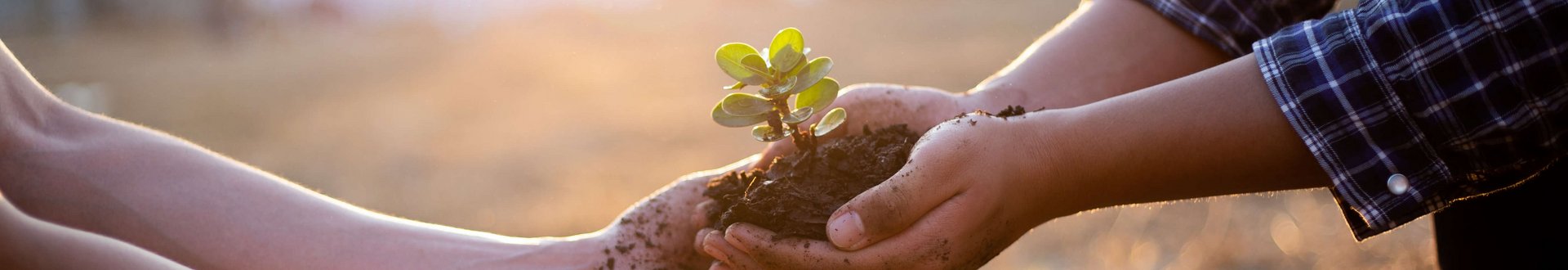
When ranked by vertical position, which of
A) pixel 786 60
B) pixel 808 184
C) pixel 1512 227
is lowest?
pixel 1512 227

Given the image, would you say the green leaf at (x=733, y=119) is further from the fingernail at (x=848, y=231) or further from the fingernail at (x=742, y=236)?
the fingernail at (x=848, y=231)

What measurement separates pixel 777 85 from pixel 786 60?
61 millimetres

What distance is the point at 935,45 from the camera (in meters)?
11.4

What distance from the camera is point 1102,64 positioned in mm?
→ 2381

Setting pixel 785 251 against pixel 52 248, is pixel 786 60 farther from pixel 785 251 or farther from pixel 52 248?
pixel 52 248

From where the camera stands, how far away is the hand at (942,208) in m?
1.62

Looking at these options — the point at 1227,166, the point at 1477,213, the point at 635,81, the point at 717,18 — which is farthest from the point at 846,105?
the point at 717,18

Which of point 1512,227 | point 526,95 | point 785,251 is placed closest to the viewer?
point 785,251

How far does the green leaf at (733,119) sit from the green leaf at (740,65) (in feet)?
0.23

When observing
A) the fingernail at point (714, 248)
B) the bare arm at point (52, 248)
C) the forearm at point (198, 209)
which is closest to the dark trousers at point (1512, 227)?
the fingernail at point (714, 248)

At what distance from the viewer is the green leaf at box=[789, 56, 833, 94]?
183cm

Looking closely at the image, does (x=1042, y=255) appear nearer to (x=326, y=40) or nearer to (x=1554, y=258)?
(x=1554, y=258)

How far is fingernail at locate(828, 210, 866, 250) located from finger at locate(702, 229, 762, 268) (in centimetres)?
20

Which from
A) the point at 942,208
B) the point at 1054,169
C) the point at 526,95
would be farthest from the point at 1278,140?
the point at 526,95
